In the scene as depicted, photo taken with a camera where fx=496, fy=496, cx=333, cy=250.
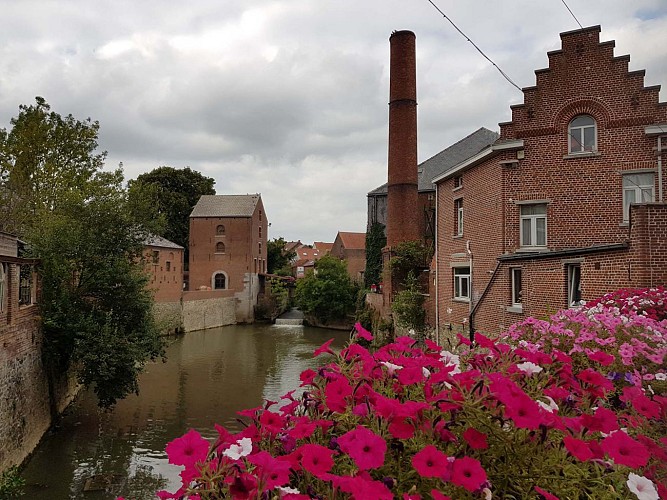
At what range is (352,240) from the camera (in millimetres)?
61188

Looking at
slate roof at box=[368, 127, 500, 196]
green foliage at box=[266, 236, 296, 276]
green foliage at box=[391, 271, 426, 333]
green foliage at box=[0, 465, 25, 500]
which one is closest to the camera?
green foliage at box=[0, 465, 25, 500]

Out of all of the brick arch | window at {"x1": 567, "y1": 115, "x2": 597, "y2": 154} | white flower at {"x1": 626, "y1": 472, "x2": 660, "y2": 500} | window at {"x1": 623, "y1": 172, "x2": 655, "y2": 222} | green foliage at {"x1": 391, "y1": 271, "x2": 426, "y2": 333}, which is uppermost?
the brick arch

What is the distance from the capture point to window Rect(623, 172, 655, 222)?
12.8 meters

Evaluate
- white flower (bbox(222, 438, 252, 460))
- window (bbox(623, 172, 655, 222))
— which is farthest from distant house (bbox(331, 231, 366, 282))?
white flower (bbox(222, 438, 252, 460))

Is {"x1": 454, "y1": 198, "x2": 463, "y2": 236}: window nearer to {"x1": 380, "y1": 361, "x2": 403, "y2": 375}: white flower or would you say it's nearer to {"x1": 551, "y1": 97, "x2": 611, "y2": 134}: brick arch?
{"x1": 551, "y1": 97, "x2": 611, "y2": 134}: brick arch

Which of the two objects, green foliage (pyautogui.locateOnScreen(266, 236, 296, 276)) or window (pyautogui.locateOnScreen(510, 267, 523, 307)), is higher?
green foliage (pyautogui.locateOnScreen(266, 236, 296, 276))

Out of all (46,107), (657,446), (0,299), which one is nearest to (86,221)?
(0,299)

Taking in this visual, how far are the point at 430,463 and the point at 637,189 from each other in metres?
13.9

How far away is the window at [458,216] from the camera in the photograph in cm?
1722

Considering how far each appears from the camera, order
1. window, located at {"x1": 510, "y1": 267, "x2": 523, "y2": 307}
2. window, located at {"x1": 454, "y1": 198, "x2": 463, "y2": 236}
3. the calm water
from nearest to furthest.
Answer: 1. the calm water
2. window, located at {"x1": 510, "y1": 267, "x2": 523, "y2": 307}
3. window, located at {"x1": 454, "y1": 198, "x2": 463, "y2": 236}

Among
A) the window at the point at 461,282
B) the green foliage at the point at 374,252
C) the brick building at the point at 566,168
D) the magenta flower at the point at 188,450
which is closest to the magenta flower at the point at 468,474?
the magenta flower at the point at 188,450

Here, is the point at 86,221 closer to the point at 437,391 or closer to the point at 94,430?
the point at 94,430

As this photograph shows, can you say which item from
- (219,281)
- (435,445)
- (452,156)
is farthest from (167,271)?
(435,445)

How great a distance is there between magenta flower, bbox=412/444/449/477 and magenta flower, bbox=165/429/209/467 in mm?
716
